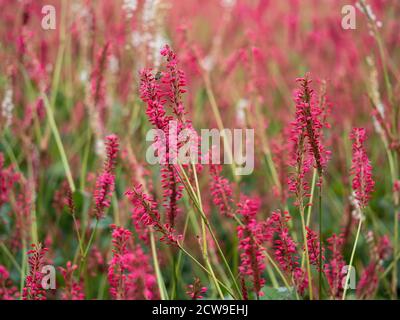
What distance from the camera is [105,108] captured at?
2.27 metres

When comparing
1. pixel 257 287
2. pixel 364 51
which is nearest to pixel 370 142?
pixel 364 51

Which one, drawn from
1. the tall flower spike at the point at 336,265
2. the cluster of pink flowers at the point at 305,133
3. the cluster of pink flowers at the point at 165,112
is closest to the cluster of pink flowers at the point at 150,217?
the cluster of pink flowers at the point at 165,112

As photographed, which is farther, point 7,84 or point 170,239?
point 7,84

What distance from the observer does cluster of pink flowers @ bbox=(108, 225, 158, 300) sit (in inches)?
48.1

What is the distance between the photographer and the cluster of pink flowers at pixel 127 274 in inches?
48.1

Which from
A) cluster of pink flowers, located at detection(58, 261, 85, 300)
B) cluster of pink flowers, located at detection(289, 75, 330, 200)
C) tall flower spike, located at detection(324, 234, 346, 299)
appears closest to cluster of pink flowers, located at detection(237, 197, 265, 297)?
cluster of pink flowers, located at detection(289, 75, 330, 200)

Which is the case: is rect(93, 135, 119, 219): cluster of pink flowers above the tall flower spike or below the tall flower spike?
above

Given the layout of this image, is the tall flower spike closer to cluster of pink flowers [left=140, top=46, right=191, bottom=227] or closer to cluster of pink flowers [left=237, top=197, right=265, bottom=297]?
cluster of pink flowers [left=237, top=197, right=265, bottom=297]

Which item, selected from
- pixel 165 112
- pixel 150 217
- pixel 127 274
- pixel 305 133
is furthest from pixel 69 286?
pixel 305 133

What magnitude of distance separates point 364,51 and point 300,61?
1.29 feet

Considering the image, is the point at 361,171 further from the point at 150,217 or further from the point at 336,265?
the point at 150,217
